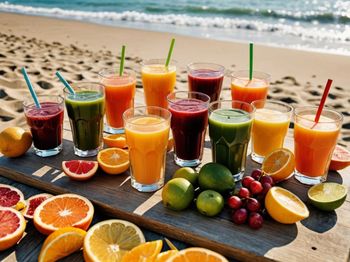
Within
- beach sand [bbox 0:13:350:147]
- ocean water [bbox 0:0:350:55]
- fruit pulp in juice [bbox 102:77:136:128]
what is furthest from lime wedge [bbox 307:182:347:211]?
ocean water [bbox 0:0:350:55]

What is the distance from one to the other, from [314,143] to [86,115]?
1346mm

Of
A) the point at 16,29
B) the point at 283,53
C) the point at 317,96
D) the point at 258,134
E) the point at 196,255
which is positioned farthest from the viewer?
the point at 16,29

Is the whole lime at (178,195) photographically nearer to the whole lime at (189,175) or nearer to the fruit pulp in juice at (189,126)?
→ the whole lime at (189,175)

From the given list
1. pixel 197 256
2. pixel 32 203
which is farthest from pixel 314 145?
pixel 32 203

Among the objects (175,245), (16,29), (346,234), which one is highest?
(346,234)

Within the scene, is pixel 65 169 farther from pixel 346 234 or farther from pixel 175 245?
pixel 346 234

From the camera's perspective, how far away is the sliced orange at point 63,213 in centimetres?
199

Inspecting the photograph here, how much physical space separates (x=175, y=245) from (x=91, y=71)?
4.40 meters

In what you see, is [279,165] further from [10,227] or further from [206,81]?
[10,227]

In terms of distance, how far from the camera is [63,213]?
206 centimetres

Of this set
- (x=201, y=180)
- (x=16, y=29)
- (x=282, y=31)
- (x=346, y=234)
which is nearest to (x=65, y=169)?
(x=201, y=180)

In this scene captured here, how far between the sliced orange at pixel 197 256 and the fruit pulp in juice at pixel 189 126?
856 mm

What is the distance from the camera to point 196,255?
5.82ft

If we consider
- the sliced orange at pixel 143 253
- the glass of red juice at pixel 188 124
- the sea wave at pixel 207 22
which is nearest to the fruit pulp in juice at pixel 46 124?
the glass of red juice at pixel 188 124
